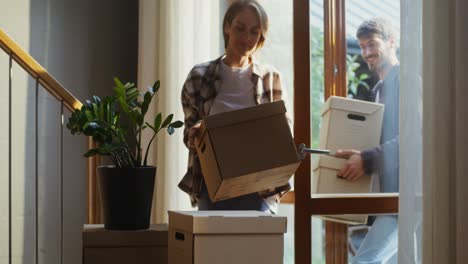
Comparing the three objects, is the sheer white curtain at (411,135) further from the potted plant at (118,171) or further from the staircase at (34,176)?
the staircase at (34,176)

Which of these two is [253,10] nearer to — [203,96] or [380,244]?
[203,96]

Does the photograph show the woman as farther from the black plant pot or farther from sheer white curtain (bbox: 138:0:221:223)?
sheer white curtain (bbox: 138:0:221:223)

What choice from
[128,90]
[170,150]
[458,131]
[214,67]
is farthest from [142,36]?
[458,131]

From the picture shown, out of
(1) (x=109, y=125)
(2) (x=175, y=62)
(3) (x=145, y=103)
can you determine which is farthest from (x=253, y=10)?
(2) (x=175, y=62)

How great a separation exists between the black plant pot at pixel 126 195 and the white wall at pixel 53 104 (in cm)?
157

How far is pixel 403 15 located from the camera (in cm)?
276

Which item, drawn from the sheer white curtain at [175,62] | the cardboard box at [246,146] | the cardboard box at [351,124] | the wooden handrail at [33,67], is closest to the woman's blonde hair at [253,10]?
the cardboard box at [351,124]

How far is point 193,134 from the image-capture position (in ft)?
9.14

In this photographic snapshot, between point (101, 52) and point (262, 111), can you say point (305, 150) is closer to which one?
point (262, 111)

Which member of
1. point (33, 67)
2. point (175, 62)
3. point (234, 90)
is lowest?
point (234, 90)

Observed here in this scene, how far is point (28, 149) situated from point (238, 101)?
162 cm

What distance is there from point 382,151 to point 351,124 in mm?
160

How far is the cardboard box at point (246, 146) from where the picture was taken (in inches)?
97.7

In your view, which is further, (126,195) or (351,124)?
(351,124)
